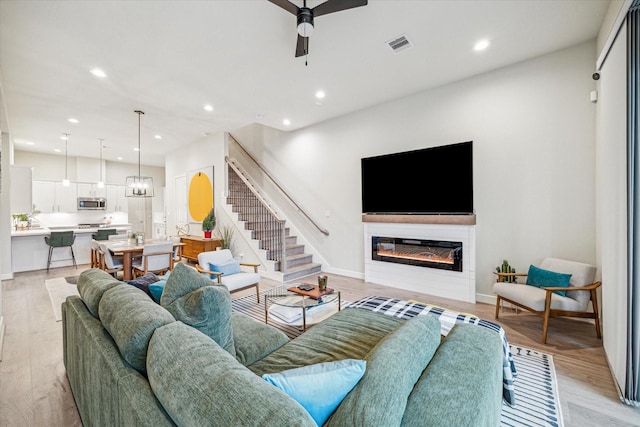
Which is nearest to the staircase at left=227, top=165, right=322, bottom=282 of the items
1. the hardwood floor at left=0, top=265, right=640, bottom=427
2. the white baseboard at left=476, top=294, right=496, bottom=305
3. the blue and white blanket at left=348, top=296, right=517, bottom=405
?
the hardwood floor at left=0, top=265, right=640, bottom=427

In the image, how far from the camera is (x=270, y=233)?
618cm

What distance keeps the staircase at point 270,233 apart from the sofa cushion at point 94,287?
328cm

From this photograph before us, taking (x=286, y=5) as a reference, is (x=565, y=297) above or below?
below

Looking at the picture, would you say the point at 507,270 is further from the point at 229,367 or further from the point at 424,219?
the point at 229,367

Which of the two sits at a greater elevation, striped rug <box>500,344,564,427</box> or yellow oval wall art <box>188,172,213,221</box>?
yellow oval wall art <box>188,172,213,221</box>

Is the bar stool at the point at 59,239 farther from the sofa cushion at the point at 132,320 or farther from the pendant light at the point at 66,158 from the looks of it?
the sofa cushion at the point at 132,320

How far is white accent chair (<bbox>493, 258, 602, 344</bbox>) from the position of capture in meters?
2.76

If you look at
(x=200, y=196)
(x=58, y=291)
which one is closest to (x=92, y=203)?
(x=200, y=196)

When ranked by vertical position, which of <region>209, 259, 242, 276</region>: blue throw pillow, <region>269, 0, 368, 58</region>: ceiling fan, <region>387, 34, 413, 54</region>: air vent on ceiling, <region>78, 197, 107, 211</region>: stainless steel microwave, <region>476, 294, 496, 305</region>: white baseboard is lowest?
<region>476, 294, 496, 305</region>: white baseboard

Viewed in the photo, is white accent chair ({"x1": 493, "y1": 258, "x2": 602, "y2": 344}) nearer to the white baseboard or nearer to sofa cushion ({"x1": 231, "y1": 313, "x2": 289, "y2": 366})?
the white baseboard

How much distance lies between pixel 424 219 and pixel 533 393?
8.59 ft

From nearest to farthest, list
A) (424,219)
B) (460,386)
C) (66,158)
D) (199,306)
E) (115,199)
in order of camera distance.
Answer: (460,386)
(199,306)
(424,219)
(66,158)
(115,199)

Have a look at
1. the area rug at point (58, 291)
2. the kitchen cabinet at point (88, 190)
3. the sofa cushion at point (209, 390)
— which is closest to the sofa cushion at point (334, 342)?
the sofa cushion at point (209, 390)

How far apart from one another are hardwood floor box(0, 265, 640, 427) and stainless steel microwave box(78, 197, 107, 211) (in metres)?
5.73
